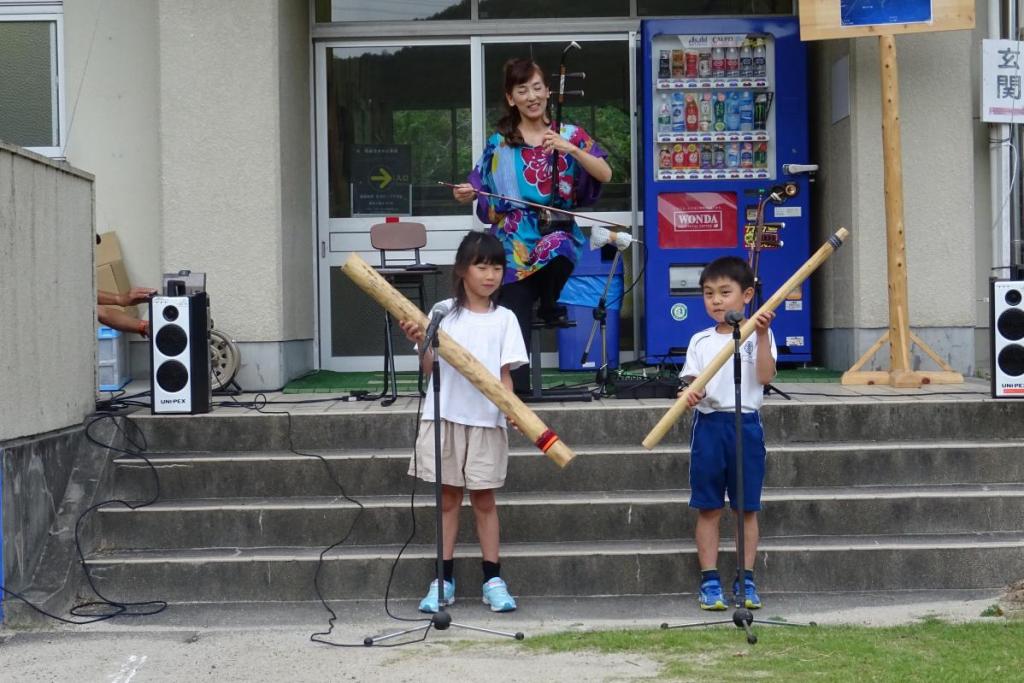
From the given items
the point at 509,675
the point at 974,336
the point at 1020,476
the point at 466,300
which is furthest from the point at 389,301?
the point at 974,336

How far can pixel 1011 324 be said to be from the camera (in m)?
7.14

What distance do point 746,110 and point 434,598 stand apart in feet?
17.5

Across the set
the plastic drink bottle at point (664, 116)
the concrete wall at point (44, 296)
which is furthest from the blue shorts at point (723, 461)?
the plastic drink bottle at point (664, 116)

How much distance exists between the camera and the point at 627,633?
5.53 m

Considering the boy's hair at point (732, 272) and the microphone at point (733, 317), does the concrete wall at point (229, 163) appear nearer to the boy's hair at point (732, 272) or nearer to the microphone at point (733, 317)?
the boy's hair at point (732, 272)

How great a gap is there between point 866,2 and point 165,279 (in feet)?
16.0

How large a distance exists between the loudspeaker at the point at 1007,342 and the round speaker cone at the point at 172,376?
461 centimetres

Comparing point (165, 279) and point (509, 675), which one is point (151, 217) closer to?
point (165, 279)

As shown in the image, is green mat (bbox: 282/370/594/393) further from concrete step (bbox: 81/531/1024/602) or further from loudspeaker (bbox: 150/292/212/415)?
concrete step (bbox: 81/531/1024/602)

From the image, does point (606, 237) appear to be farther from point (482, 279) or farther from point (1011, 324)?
point (1011, 324)

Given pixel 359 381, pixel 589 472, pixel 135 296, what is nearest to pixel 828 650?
pixel 589 472

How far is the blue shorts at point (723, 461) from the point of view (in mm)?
5934

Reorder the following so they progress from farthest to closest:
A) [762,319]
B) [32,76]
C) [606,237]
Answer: [32,76]
[606,237]
[762,319]

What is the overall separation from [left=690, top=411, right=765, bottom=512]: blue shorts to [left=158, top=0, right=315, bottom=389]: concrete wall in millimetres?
3817
